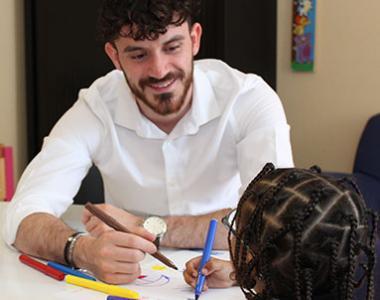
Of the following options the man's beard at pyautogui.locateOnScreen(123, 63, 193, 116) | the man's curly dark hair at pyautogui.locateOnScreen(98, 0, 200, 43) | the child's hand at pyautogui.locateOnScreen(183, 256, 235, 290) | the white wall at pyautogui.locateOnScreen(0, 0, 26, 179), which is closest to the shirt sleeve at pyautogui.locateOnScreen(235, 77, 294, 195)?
the man's beard at pyautogui.locateOnScreen(123, 63, 193, 116)

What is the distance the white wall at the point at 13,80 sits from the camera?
357 cm

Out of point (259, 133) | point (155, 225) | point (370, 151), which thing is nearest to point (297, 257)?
point (155, 225)

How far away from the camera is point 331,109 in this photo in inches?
147

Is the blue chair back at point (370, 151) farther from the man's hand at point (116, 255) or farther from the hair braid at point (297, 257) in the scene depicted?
the hair braid at point (297, 257)

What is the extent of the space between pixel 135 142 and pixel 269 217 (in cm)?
126

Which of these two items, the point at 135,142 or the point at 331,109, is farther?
the point at 331,109

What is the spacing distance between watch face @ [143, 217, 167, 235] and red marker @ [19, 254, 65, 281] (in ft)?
0.94

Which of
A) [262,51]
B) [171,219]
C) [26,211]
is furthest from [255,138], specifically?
[262,51]

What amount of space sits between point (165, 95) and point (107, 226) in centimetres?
48

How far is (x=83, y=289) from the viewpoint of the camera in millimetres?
1356

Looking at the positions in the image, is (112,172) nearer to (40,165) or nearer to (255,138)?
(40,165)

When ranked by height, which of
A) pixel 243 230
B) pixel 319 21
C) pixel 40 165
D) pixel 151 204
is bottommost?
pixel 151 204

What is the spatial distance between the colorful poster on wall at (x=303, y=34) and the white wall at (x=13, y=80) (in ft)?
4.97

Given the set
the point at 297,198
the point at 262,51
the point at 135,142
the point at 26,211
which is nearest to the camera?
the point at 297,198
